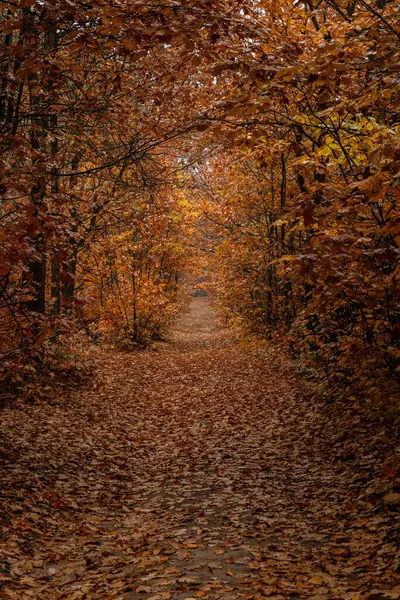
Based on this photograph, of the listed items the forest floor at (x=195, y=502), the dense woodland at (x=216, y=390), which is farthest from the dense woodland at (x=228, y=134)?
the forest floor at (x=195, y=502)

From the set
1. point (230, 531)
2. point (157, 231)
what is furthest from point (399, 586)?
point (157, 231)

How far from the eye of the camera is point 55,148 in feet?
40.3

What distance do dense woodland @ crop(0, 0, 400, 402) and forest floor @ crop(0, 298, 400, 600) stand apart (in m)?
1.10

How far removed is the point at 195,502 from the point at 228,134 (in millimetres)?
4424

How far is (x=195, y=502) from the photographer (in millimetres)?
6648

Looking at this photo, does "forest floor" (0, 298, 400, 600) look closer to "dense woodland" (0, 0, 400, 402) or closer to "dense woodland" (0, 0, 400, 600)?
Answer: "dense woodland" (0, 0, 400, 600)

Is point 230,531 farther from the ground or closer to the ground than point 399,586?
closer to the ground

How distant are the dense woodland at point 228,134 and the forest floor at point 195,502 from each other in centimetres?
110

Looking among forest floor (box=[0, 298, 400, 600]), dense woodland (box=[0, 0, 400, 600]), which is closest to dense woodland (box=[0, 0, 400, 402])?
dense woodland (box=[0, 0, 400, 600])

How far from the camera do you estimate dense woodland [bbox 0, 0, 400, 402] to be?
5.41 metres

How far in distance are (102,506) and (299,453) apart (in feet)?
10.3

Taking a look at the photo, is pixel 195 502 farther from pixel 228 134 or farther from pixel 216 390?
pixel 216 390

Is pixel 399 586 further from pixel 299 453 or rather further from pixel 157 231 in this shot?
pixel 157 231

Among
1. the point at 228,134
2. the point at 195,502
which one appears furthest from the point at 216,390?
the point at 228,134
